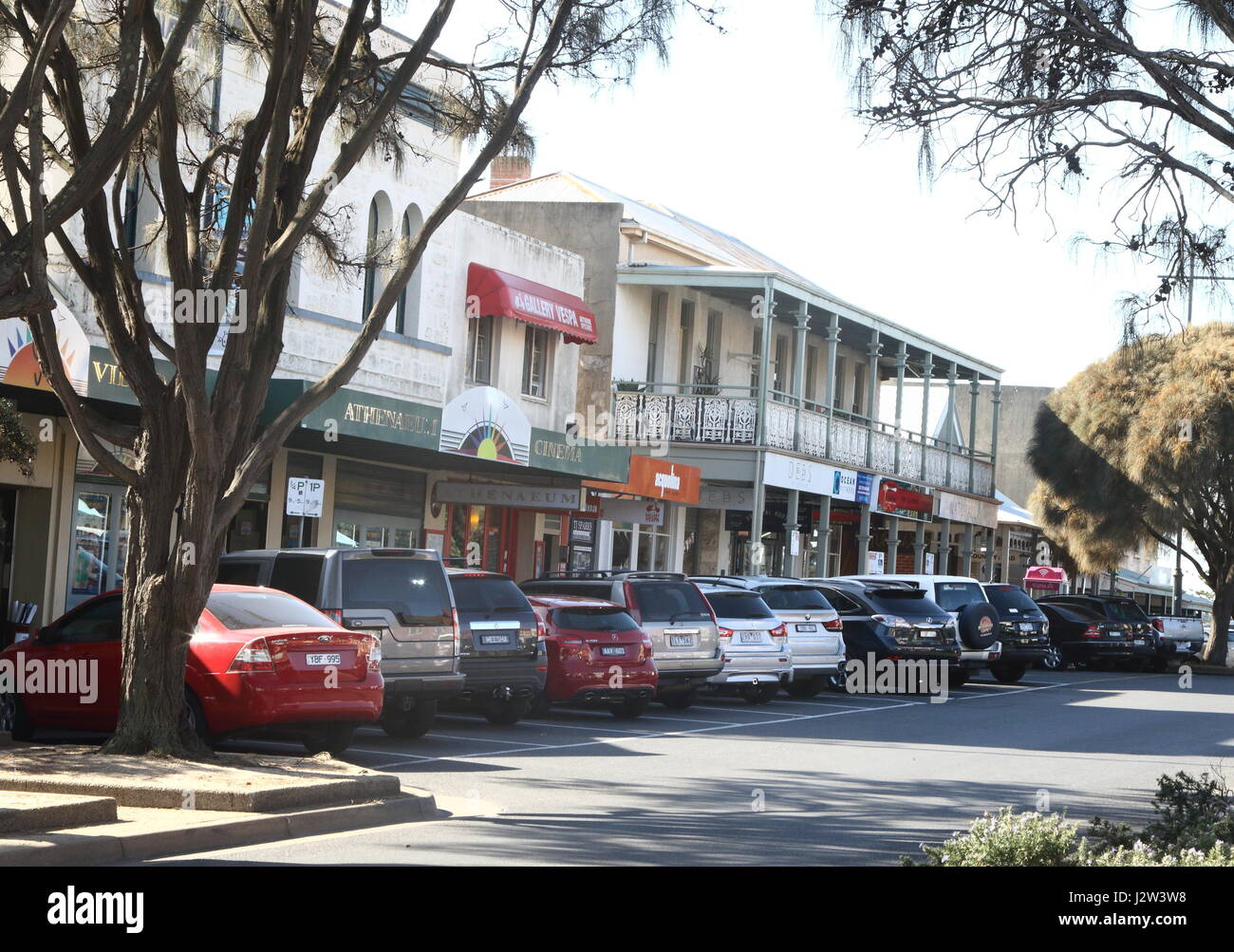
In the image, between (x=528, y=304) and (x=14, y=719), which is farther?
(x=528, y=304)

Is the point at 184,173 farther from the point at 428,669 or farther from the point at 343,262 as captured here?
the point at 428,669

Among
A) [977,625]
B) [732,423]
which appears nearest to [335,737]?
[977,625]

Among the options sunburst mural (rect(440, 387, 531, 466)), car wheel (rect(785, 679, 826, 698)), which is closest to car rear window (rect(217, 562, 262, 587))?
sunburst mural (rect(440, 387, 531, 466))

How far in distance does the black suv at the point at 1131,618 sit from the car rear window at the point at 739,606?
16.6 metres

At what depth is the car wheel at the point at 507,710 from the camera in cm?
1728

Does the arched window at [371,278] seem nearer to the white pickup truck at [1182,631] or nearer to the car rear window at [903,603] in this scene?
the car rear window at [903,603]

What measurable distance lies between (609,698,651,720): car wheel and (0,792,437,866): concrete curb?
7.45 m

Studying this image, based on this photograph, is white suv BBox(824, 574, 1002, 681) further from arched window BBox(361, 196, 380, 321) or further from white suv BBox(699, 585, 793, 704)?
arched window BBox(361, 196, 380, 321)

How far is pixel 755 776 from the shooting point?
13.6m

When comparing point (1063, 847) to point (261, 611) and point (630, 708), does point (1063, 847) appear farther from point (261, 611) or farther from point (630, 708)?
point (630, 708)

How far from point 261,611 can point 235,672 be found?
1.02 metres

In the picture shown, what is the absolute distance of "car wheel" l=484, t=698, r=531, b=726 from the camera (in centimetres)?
1728

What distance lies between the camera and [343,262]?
14773 mm
